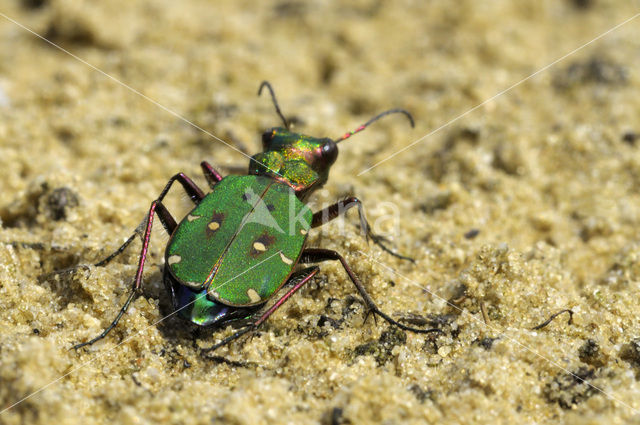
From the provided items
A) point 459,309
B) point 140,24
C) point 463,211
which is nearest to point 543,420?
point 459,309

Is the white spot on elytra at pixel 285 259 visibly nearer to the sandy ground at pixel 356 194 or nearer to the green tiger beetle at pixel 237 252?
the green tiger beetle at pixel 237 252

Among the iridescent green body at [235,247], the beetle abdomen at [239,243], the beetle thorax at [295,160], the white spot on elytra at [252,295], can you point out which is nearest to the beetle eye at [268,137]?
the beetle thorax at [295,160]

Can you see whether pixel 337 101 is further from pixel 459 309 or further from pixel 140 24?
pixel 459 309

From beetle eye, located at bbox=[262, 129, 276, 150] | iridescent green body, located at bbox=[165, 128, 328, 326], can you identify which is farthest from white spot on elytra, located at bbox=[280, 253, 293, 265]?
beetle eye, located at bbox=[262, 129, 276, 150]

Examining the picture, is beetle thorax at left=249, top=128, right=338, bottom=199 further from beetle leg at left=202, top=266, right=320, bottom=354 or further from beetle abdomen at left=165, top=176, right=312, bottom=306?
beetle leg at left=202, top=266, right=320, bottom=354

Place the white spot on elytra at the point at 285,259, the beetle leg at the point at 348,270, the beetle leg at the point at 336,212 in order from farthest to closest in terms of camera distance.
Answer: the beetle leg at the point at 336,212 → the beetle leg at the point at 348,270 → the white spot on elytra at the point at 285,259

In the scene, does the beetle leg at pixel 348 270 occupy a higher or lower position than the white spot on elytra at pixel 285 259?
lower

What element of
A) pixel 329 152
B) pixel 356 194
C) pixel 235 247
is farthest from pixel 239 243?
pixel 356 194
